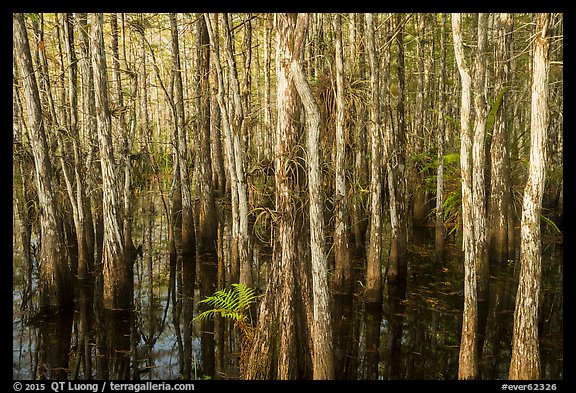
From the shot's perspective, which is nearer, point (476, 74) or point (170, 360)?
point (170, 360)

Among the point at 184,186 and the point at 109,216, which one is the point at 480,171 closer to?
the point at 109,216

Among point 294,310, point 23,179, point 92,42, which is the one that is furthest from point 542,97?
point 23,179

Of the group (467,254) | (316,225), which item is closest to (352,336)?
(467,254)

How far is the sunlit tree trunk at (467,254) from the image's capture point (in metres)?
5.71

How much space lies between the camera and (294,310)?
18.5 ft

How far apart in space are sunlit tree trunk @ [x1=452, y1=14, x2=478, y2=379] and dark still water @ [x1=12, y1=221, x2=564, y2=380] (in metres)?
1.05

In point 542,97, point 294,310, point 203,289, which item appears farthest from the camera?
point 203,289

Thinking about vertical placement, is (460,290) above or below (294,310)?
below

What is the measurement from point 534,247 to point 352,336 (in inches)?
149

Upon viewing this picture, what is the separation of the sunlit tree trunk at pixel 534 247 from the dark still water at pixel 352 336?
1.56 meters

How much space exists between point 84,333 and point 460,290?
7.71 metres

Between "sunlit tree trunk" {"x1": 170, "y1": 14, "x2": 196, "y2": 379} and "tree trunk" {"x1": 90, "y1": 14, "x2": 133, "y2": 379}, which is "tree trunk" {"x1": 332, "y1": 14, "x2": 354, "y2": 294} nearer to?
"sunlit tree trunk" {"x1": 170, "y1": 14, "x2": 196, "y2": 379}
